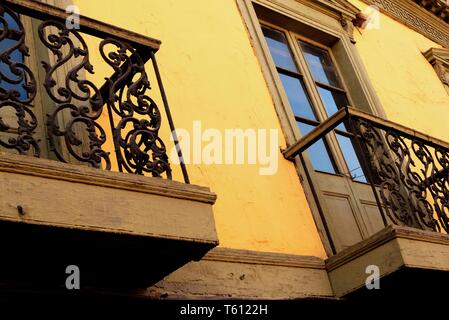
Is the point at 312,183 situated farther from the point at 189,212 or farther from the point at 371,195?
the point at 189,212

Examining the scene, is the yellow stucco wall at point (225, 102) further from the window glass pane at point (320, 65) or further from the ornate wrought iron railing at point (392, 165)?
the window glass pane at point (320, 65)

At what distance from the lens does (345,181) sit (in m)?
5.91

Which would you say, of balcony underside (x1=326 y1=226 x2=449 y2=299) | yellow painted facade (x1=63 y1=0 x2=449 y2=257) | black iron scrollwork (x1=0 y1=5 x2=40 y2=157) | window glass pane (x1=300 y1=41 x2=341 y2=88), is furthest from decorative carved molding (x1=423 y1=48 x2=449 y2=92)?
black iron scrollwork (x1=0 y1=5 x2=40 y2=157)

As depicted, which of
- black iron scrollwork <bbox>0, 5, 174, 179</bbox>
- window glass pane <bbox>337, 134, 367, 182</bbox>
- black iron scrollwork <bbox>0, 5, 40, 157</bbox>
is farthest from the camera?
window glass pane <bbox>337, 134, 367, 182</bbox>

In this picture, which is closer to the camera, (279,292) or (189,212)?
(189,212)

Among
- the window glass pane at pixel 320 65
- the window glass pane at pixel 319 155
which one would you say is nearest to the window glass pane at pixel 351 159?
the window glass pane at pixel 319 155

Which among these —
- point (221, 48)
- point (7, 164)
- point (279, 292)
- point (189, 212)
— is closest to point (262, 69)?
point (221, 48)

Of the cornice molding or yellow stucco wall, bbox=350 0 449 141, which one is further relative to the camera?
the cornice molding

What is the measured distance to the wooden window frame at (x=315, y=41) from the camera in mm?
5266

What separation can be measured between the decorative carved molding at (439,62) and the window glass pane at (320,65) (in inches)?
103

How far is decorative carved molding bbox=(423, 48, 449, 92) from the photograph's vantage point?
363 inches

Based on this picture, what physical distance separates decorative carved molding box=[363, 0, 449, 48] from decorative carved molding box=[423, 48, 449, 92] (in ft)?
1.61

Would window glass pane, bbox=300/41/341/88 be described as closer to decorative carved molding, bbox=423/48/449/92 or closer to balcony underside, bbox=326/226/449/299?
decorative carved molding, bbox=423/48/449/92

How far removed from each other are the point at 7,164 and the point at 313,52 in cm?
521
